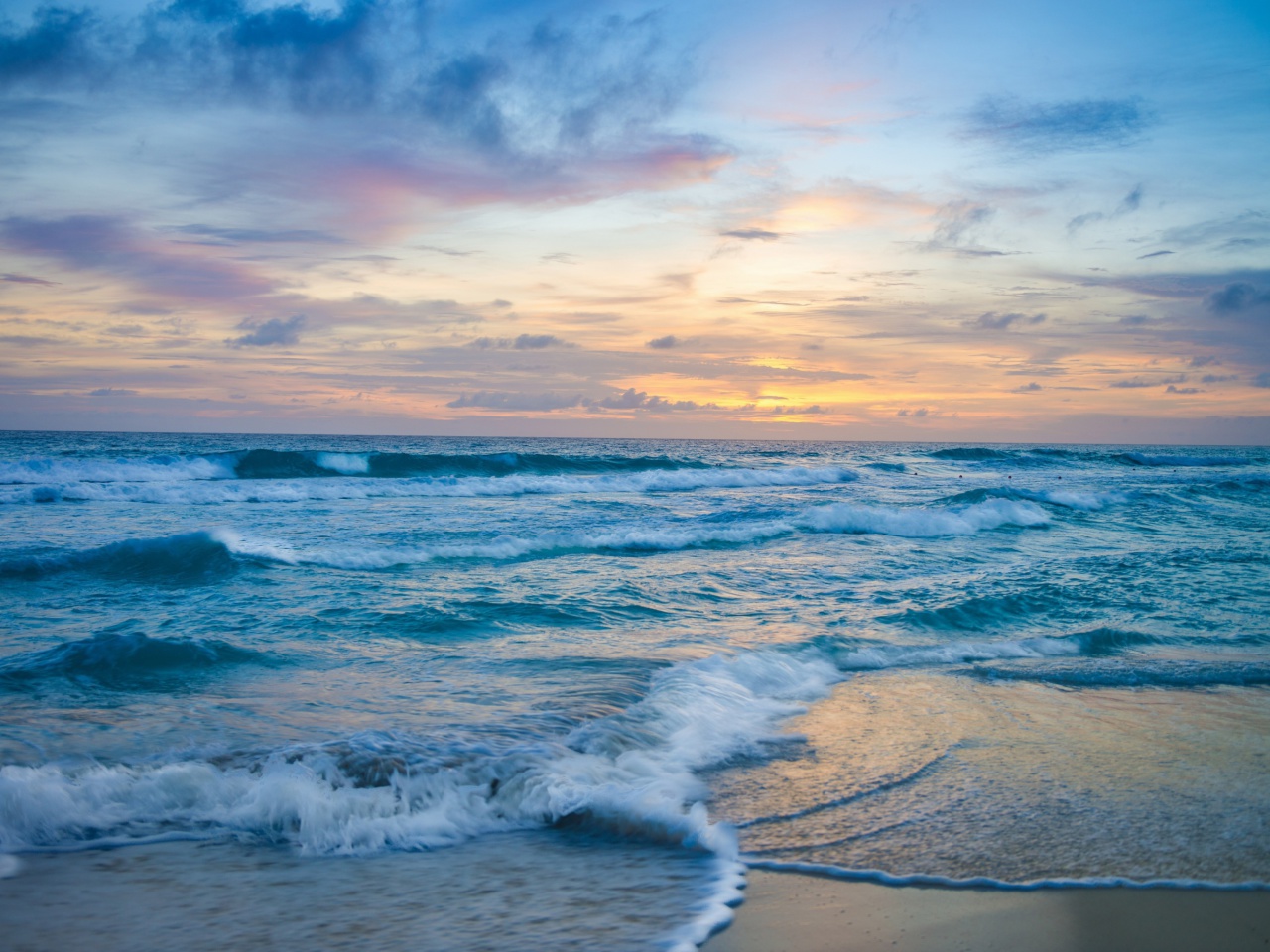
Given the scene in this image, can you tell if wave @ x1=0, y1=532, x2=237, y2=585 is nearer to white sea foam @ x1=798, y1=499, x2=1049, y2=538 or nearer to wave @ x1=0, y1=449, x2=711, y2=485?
white sea foam @ x1=798, y1=499, x2=1049, y2=538

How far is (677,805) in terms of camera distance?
441 cm

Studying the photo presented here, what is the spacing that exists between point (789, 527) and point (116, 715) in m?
14.7

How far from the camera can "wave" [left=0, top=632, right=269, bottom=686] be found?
6.57 m

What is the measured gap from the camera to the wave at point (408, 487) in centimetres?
2438

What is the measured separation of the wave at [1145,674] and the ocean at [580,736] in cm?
4

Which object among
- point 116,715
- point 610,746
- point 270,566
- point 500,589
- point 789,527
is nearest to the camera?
point 610,746

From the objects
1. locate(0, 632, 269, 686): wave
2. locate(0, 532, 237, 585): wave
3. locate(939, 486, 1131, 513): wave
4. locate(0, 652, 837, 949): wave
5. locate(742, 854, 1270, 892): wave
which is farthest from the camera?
locate(939, 486, 1131, 513): wave

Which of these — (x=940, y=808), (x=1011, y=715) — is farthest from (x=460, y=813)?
(x=1011, y=715)

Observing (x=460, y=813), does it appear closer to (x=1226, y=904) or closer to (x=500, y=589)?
(x=1226, y=904)

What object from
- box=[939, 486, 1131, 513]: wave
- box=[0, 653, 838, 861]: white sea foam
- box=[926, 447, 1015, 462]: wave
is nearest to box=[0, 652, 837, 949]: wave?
box=[0, 653, 838, 861]: white sea foam

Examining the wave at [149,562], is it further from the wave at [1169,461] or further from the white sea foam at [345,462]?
the wave at [1169,461]

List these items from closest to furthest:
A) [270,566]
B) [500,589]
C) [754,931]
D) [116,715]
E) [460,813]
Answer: [754,931]
[460,813]
[116,715]
[500,589]
[270,566]

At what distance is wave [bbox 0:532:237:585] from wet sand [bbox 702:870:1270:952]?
10.3m

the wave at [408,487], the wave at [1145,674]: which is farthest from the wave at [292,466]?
the wave at [1145,674]
